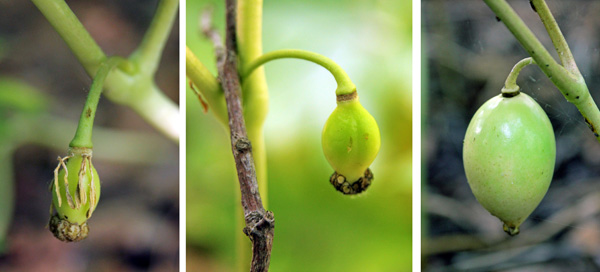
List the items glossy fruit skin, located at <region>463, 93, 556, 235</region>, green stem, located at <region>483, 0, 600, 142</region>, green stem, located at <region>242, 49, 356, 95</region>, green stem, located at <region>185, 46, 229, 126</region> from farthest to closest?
1. green stem, located at <region>185, 46, 229, 126</region>
2. green stem, located at <region>242, 49, 356, 95</region>
3. glossy fruit skin, located at <region>463, 93, 556, 235</region>
4. green stem, located at <region>483, 0, 600, 142</region>

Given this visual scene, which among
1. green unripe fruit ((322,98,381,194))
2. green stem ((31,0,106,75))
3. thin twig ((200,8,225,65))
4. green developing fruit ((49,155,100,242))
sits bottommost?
green developing fruit ((49,155,100,242))

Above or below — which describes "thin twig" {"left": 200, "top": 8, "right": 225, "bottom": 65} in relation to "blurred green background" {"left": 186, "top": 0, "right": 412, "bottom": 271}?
above

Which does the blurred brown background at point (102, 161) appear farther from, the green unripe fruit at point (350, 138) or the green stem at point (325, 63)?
the green unripe fruit at point (350, 138)

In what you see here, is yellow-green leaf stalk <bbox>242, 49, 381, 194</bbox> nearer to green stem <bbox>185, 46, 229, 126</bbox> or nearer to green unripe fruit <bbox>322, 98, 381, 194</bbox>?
green unripe fruit <bbox>322, 98, 381, 194</bbox>

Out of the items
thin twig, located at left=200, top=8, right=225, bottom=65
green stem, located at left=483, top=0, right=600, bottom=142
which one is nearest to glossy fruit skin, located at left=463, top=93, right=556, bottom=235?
green stem, located at left=483, top=0, right=600, bottom=142

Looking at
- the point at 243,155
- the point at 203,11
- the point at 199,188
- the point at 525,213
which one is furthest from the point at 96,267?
the point at 525,213

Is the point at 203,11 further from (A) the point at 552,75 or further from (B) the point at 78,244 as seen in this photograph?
(A) the point at 552,75

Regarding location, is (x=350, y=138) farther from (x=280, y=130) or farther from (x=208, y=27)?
(x=208, y=27)

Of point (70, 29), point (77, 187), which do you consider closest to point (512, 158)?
point (77, 187)

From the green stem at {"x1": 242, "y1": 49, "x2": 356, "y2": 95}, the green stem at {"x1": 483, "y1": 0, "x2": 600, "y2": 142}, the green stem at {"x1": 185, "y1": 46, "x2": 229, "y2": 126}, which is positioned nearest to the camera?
the green stem at {"x1": 483, "y1": 0, "x2": 600, "y2": 142}
